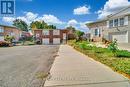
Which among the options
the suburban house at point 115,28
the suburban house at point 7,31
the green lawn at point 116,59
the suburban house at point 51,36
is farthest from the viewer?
the suburban house at point 51,36

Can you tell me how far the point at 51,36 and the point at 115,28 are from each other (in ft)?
107

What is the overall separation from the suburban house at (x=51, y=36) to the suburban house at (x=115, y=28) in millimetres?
20310

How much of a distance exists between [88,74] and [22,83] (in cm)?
302

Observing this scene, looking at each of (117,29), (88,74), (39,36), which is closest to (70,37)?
(39,36)

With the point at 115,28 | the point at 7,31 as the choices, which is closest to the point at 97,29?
the point at 115,28

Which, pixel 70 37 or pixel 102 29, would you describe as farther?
pixel 70 37

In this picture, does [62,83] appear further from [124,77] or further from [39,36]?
[39,36]

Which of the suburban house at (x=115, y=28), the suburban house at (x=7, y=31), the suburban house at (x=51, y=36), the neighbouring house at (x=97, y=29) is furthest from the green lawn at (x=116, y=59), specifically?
the suburban house at (x=51, y=36)

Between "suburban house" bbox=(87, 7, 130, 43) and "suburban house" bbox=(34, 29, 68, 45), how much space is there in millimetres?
20310

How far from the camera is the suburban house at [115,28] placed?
37881 millimetres

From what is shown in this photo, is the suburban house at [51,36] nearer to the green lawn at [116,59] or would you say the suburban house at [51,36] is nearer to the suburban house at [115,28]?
the suburban house at [115,28]

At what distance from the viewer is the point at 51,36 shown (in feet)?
234

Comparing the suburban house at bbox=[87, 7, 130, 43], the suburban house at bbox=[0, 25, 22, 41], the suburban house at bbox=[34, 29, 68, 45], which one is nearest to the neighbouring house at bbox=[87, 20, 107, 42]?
the suburban house at bbox=[87, 7, 130, 43]

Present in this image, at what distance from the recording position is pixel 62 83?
820cm
